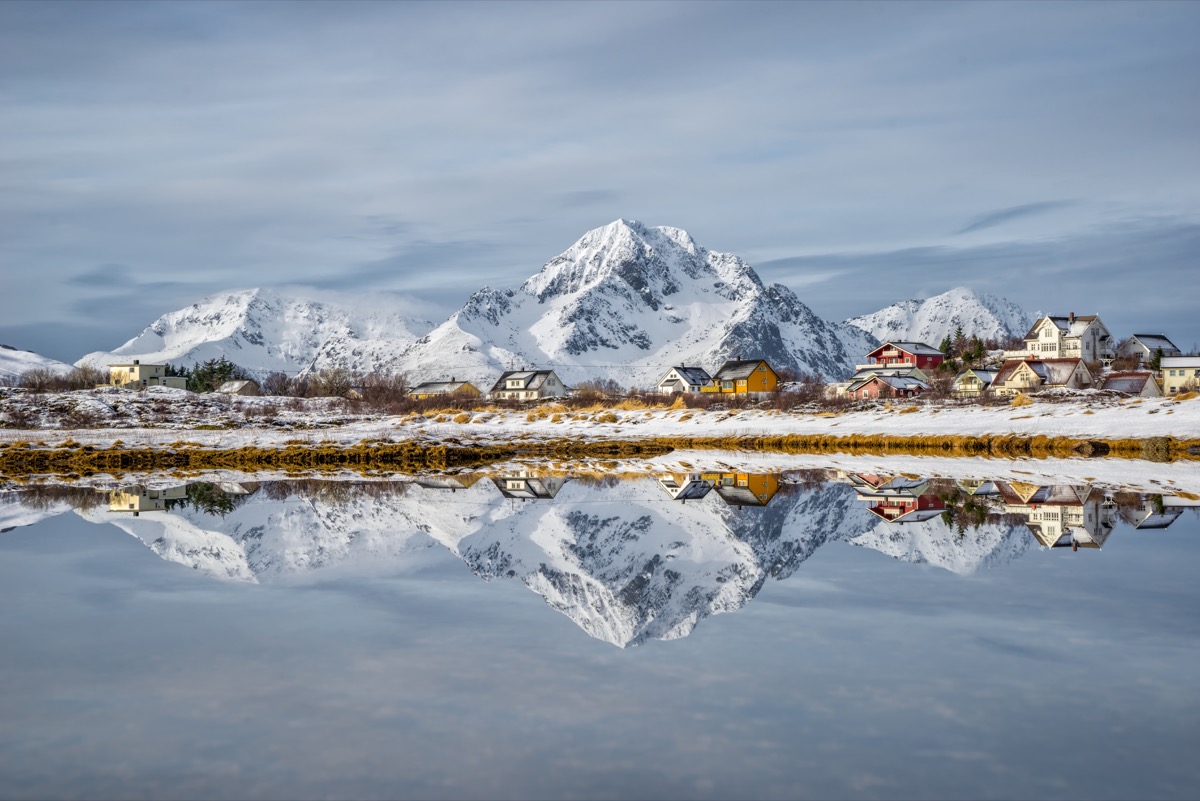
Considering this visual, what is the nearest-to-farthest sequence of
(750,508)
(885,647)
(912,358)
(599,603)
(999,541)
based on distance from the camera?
(885,647) → (599,603) → (999,541) → (750,508) → (912,358)

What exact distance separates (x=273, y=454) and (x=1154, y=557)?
30121 millimetres

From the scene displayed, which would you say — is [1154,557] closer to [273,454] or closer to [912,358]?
[273,454]

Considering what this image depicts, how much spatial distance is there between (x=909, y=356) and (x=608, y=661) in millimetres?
116583

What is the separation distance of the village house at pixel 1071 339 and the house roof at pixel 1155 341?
312 centimetres

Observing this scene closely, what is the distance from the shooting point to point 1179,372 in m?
84.2

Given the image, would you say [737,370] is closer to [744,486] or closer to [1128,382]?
[1128,382]

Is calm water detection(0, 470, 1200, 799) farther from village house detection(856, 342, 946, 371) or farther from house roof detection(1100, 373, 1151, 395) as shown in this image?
village house detection(856, 342, 946, 371)

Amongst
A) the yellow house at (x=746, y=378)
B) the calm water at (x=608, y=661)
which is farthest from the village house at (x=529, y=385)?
the calm water at (x=608, y=661)

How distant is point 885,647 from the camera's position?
323 inches

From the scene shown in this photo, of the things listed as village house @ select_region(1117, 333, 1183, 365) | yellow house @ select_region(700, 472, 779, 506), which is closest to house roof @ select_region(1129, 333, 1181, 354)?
village house @ select_region(1117, 333, 1183, 365)

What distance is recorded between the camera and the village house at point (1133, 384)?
226 ft

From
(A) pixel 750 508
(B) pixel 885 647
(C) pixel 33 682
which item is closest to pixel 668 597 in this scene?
(B) pixel 885 647

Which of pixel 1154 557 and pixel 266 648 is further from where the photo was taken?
pixel 1154 557

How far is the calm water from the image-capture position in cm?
568
